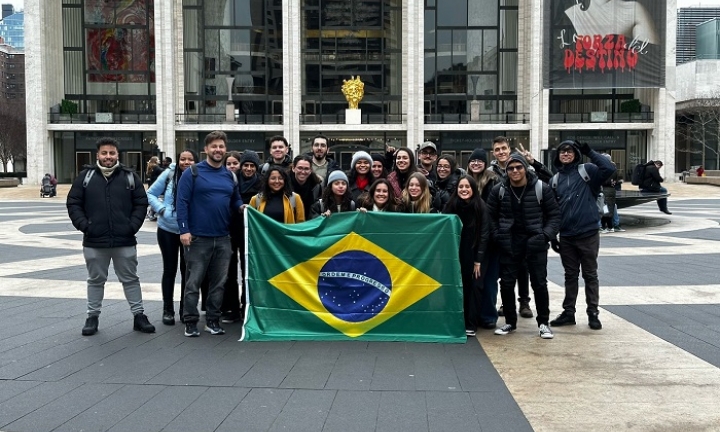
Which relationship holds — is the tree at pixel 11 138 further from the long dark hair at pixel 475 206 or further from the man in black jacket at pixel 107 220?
the long dark hair at pixel 475 206

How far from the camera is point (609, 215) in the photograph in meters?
19.3

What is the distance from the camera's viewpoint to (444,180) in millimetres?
8102

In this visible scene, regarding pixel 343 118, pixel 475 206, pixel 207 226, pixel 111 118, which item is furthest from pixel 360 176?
pixel 111 118

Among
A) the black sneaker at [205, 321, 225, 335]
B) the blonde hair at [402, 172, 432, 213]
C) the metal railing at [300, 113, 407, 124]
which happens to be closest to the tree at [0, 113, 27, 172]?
the metal railing at [300, 113, 407, 124]

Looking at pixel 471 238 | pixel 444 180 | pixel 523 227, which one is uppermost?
pixel 444 180

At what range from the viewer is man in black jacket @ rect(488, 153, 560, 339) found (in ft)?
24.3

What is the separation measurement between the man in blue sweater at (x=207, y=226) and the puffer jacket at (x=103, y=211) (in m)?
0.57

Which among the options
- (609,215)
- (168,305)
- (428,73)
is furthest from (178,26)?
(168,305)

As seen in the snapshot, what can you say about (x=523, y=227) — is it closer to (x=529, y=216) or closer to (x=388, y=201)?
(x=529, y=216)

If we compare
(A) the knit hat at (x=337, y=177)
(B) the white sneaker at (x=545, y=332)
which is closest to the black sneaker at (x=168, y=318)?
(A) the knit hat at (x=337, y=177)

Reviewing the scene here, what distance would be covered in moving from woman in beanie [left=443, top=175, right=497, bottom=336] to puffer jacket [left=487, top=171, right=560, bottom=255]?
7.1 inches

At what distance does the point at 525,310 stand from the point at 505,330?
123cm

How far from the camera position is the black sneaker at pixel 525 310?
8676mm

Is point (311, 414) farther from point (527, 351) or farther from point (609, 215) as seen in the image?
point (609, 215)
